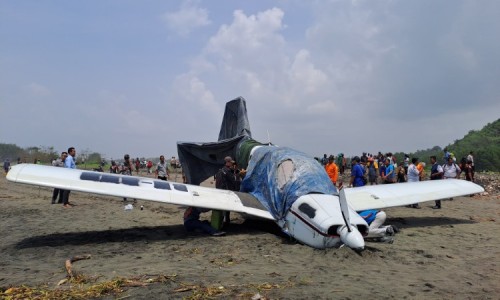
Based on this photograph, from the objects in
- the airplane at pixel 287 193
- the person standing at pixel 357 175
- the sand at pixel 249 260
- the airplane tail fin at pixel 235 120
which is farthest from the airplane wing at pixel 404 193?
the airplane tail fin at pixel 235 120

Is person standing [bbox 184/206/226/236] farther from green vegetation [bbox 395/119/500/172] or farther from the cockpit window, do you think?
green vegetation [bbox 395/119/500/172]

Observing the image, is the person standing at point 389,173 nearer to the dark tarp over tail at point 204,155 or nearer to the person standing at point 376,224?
the dark tarp over tail at point 204,155

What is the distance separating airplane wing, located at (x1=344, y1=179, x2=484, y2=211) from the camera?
1044cm

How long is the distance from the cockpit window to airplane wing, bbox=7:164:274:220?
836mm

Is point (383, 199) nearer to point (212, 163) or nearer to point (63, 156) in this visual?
point (212, 163)

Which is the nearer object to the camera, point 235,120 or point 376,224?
point 376,224

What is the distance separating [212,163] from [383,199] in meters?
7.75

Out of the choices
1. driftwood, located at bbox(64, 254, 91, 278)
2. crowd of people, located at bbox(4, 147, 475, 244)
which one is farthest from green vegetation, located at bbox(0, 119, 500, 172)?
driftwood, located at bbox(64, 254, 91, 278)

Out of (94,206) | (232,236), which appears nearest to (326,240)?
(232,236)

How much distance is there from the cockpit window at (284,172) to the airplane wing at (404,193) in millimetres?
1943

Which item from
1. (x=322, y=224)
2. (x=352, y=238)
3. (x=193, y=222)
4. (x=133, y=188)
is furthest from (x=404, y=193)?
(x=133, y=188)

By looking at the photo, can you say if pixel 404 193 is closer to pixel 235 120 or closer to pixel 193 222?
pixel 193 222

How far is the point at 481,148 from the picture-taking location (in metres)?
45.3

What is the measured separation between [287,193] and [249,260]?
248 cm
